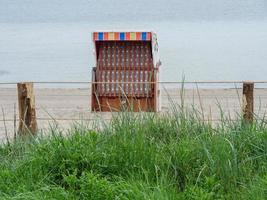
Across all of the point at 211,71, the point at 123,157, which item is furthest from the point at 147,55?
the point at 211,71

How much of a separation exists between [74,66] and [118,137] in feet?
65.0

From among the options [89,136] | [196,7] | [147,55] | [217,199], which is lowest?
[217,199]

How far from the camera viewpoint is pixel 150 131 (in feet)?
17.8

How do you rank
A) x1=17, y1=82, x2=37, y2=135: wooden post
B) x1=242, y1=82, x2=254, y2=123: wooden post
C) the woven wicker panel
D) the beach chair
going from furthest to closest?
the woven wicker panel → the beach chair → x1=17, y1=82, x2=37, y2=135: wooden post → x1=242, y1=82, x2=254, y2=123: wooden post

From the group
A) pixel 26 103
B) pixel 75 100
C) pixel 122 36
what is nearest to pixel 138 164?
pixel 26 103

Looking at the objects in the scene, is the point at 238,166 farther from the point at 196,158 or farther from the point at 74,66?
the point at 74,66

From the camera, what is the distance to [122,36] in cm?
1098

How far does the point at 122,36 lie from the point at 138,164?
647 centimetres

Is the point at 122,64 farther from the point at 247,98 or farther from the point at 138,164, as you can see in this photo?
the point at 138,164

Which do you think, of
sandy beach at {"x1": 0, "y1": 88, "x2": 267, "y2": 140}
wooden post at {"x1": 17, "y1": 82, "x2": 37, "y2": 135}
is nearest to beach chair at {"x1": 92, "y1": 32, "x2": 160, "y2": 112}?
sandy beach at {"x1": 0, "y1": 88, "x2": 267, "y2": 140}

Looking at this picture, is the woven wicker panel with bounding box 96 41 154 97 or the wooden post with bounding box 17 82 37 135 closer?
the wooden post with bounding box 17 82 37 135

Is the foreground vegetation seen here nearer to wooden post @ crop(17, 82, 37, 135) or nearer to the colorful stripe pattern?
wooden post @ crop(17, 82, 37, 135)

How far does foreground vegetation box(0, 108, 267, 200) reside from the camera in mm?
4301

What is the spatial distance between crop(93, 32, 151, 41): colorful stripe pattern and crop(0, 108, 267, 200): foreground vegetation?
5.70m
